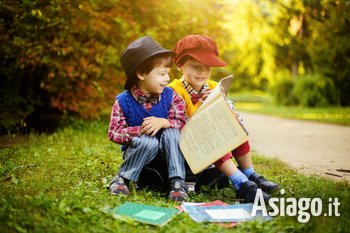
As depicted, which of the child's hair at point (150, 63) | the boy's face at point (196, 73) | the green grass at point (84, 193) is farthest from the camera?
the boy's face at point (196, 73)

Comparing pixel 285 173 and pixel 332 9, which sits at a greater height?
pixel 332 9

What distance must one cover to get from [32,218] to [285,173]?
2.42 m

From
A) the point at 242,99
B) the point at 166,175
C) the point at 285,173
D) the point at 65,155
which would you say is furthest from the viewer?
the point at 242,99

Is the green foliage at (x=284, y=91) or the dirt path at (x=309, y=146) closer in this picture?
the dirt path at (x=309, y=146)

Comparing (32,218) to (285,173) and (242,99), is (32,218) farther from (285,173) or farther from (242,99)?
(242,99)

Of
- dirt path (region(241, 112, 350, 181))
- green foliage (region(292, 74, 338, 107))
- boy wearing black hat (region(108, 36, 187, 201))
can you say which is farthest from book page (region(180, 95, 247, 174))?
green foliage (region(292, 74, 338, 107))

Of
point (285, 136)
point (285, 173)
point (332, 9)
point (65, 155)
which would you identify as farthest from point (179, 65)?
point (332, 9)

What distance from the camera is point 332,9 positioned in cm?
1149

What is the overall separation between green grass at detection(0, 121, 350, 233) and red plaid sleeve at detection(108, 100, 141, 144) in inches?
15.7

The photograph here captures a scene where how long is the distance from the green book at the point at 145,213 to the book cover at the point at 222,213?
129 millimetres

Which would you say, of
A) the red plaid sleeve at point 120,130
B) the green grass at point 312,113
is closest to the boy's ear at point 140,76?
the red plaid sleeve at point 120,130

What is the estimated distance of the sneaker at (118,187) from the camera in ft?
10.1

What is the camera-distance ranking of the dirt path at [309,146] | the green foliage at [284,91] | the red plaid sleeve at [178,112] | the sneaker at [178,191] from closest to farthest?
the sneaker at [178,191] → the red plaid sleeve at [178,112] → the dirt path at [309,146] → the green foliage at [284,91]

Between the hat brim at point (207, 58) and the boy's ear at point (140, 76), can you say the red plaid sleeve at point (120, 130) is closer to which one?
the boy's ear at point (140, 76)
